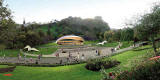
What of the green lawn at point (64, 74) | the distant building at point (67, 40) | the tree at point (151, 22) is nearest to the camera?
the green lawn at point (64, 74)

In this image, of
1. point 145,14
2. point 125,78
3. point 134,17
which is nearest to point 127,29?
point 134,17

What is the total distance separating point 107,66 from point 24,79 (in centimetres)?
879

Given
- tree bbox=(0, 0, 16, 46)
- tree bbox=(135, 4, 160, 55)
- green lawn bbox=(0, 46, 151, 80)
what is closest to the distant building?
tree bbox=(0, 0, 16, 46)

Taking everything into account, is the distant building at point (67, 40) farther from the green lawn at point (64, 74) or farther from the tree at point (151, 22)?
the tree at point (151, 22)

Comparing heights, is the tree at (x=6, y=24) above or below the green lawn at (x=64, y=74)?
above

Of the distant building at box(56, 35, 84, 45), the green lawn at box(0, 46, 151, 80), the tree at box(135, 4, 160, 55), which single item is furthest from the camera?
the distant building at box(56, 35, 84, 45)

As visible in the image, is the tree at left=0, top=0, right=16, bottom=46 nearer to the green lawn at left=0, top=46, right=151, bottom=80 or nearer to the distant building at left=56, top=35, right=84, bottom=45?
the green lawn at left=0, top=46, right=151, bottom=80

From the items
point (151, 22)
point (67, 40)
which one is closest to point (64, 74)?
point (151, 22)

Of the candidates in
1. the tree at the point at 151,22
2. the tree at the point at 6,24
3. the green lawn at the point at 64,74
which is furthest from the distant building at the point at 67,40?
the tree at the point at 151,22

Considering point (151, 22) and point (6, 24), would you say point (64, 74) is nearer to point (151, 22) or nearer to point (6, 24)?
point (6, 24)

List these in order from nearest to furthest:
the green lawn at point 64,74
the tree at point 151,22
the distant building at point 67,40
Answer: the green lawn at point 64,74 < the tree at point 151,22 < the distant building at point 67,40

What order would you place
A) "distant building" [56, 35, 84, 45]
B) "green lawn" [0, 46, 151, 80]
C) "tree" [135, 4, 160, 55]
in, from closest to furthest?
1. "green lawn" [0, 46, 151, 80]
2. "tree" [135, 4, 160, 55]
3. "distant building" [56, 35, 84, 45]

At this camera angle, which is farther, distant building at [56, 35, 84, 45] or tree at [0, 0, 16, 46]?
distant building at [56, 35, 84, 45]

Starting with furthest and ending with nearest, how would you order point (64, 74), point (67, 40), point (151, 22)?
1. point (67, 40)
2. point (151, 22)
3. point (64, 74)
